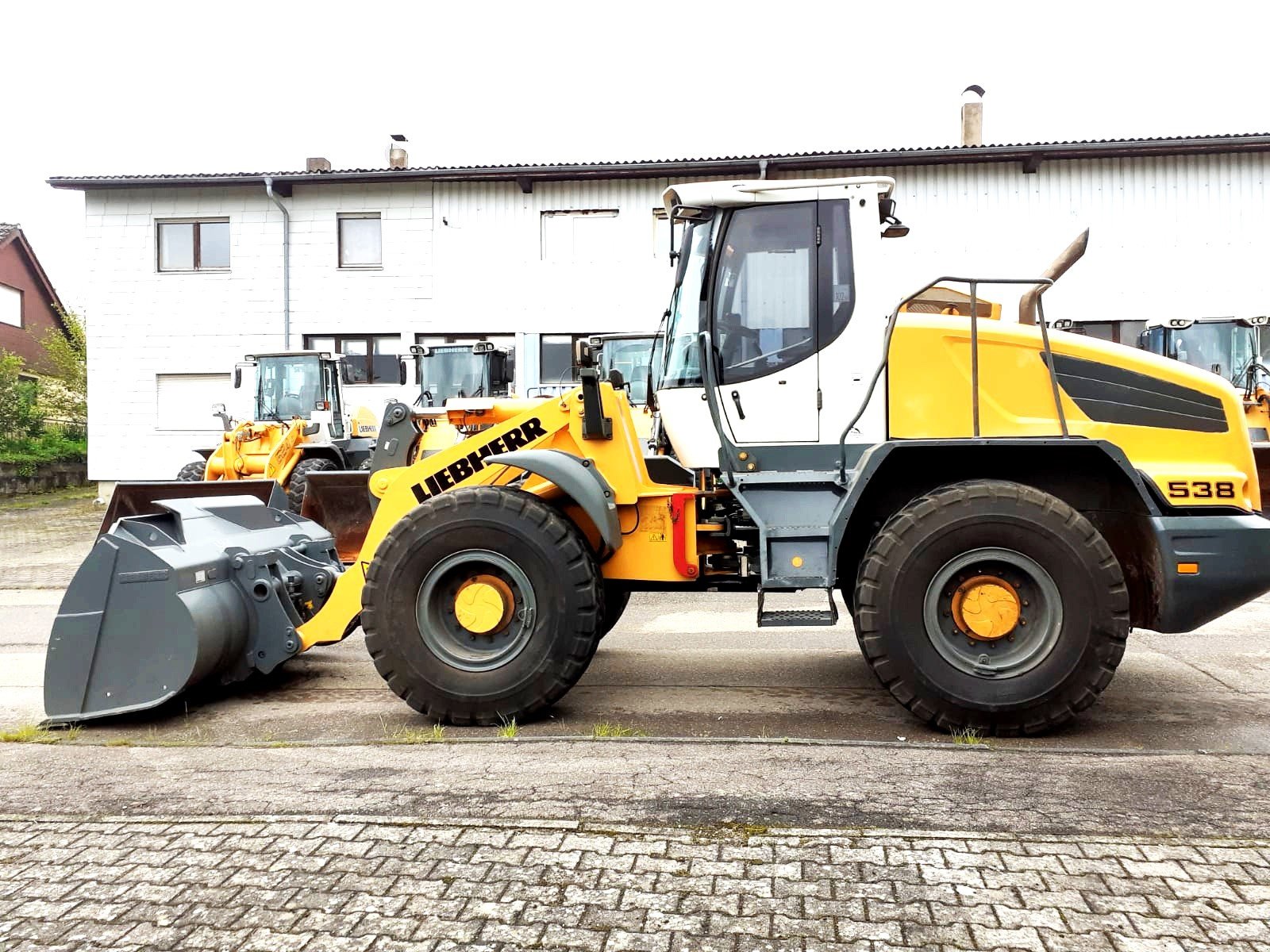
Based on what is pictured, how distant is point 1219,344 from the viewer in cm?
1523

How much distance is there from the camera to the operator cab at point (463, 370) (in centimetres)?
1673

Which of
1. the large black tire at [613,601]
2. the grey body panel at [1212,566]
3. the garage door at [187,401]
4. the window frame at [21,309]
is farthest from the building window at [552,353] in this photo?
the window frame at [21,309]

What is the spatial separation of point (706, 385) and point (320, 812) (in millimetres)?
2876

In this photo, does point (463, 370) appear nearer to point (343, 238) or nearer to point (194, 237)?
point (343, 238)

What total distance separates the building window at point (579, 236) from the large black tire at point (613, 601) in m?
15.7

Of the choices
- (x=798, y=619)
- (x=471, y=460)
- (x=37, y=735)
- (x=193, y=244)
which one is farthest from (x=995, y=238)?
(x=37, y=735)

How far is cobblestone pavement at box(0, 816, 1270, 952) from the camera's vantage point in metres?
2.83

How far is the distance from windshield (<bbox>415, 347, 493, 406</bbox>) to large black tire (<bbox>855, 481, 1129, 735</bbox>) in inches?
489

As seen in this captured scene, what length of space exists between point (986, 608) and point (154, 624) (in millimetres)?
4031

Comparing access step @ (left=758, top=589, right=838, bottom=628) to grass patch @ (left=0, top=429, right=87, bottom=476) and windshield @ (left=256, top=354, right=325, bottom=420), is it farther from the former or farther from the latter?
grass patch @ (left=0, top=429, right=87, bottom=476)

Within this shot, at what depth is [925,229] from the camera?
67.1ft

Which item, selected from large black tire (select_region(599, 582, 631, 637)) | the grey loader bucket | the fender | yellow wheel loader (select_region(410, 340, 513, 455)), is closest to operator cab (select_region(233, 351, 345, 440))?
yellow wheel loader (select_region(410, 340, 513, 455))

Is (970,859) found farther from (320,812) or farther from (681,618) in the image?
(681,618)

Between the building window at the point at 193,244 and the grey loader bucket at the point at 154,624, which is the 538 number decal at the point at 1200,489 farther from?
the building window at the point at 193,244
